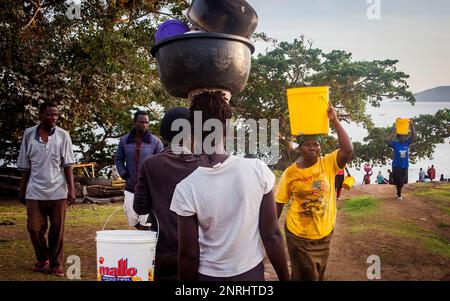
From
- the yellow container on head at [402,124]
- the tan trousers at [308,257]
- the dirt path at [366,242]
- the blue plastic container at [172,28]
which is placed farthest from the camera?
the yellow container on head at [402,124]

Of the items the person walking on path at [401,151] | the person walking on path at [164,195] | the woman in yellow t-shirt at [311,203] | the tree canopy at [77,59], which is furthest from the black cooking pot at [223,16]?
the person walking on path at [401,151]

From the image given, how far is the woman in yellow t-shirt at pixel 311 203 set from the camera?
3564 mm

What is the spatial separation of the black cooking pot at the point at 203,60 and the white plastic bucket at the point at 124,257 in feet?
3.27

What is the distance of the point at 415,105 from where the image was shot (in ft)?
74.3

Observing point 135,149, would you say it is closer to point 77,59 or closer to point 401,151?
point 77,59

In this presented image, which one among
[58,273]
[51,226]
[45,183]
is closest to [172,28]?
[45,183]

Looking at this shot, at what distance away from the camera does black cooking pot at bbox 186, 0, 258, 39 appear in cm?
286

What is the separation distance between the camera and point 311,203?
3646 mm

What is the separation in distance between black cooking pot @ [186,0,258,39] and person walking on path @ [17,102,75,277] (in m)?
2.59

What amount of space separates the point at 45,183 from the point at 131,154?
3.04 ft

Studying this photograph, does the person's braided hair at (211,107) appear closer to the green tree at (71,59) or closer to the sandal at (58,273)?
the sandal at (58,273)

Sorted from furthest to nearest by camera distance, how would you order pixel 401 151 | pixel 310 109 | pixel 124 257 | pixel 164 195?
1. pixel 401 151
2. pixel 310 109
3. pixel 164 195
4. pixel 124 257

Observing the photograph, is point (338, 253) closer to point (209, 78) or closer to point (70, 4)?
point (209, 78)

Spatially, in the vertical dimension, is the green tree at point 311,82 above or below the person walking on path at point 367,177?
above
